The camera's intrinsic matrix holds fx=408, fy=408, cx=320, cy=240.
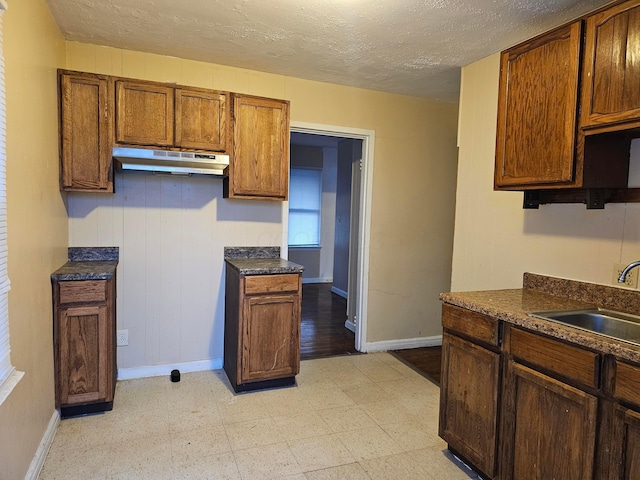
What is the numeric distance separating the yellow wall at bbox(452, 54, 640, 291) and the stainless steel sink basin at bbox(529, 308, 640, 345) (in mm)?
247

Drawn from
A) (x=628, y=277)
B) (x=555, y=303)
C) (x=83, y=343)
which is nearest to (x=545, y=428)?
(x=555, y=303)

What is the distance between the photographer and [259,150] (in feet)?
10.1

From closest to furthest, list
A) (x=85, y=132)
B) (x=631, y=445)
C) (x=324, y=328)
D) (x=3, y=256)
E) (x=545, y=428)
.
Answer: (x=631, y=445) < (x=3, y=256) < (x=545, y=428) < (x=85, y=132) < (x=324, y=328)

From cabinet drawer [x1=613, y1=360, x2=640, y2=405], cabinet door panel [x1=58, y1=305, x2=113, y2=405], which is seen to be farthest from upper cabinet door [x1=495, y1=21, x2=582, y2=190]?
cabinet door panel [x1=58, y1=305, x2=113, y2=405]

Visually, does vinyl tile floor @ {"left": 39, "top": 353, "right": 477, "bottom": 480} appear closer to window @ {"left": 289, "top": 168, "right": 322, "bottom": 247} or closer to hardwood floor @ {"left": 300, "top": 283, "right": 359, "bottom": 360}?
hardwood floor @ {"left": 300, "top": 283, "right": 359, "bottom": 360}

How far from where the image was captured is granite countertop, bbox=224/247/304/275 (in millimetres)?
2855

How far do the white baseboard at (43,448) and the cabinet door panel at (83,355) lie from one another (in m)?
0.13

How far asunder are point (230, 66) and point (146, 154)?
1.14m

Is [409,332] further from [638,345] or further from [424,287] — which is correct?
[638,345]

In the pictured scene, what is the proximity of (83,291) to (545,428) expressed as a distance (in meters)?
2.49

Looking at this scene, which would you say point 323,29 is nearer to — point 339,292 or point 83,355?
point 83,355

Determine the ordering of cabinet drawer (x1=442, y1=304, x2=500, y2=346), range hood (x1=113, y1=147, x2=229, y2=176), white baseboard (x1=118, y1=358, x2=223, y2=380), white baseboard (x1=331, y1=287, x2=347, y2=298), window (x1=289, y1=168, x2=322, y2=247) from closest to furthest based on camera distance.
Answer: cabinet drawer (x1=442, y1=304, x2=500, y2=346), range hood (x1=113, y1=147, x2=229, y2=176), white baseboard (x1=118, y1=358, x2=223, y2=380), white baseboard (x1=331, y1=287, x2=347, y2=298), window (x1=289, y1=168, x2=322, y2=247)

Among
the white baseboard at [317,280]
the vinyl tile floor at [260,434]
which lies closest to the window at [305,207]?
the white baseboard at [317,280]

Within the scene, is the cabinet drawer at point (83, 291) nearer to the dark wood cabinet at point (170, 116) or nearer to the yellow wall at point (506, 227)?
the dark wood cabinet at point (170, 116)
